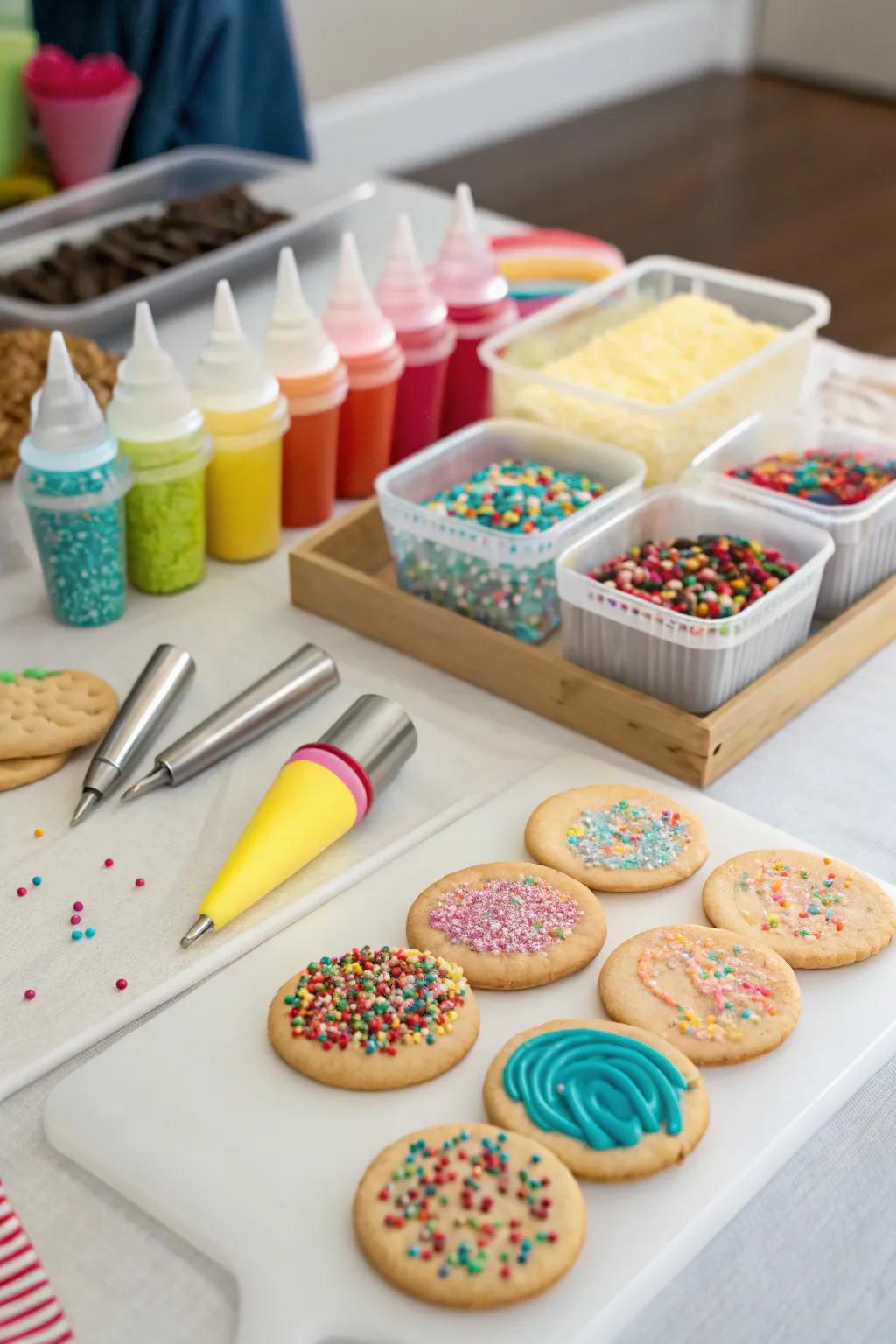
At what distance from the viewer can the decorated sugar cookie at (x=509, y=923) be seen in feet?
2.80

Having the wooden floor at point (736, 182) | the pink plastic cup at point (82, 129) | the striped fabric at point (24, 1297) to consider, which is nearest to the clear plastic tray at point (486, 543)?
the striped fabric at point (24, 1297)

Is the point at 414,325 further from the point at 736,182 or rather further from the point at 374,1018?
the point at 736,182

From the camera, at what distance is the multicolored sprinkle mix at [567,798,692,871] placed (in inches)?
37.2

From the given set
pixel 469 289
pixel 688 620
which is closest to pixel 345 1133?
pixel 688 620

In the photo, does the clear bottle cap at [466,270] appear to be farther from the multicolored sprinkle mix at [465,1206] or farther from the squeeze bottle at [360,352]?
the multicolored sprinkle mix at [465,1206]

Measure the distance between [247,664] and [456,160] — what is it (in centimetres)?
295

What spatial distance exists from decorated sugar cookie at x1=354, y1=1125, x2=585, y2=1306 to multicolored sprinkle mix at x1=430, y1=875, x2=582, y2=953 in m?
0.14

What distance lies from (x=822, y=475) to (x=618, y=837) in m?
0.42

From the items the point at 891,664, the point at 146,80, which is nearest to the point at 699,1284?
the point at 891,664

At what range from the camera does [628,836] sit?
97 centimetres

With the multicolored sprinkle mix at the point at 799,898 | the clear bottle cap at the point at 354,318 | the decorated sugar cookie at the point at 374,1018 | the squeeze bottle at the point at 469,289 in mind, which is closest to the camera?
the decorated sugar cookie at the point at 374,1018

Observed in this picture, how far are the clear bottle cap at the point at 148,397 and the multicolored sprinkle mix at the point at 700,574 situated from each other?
36cm

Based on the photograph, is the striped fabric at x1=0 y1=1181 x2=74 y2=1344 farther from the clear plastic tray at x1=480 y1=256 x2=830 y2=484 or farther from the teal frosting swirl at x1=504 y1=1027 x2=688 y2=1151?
the clear plastic tray at x1=480 y1=256 x2=830 y2=484

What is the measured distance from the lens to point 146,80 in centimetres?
225
